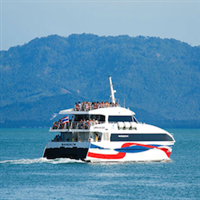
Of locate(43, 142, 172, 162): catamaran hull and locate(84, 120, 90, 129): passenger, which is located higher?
locate(84, 120, 90, 129): passenger

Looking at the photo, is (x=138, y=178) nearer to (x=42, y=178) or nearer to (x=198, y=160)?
(x=42, y=178)

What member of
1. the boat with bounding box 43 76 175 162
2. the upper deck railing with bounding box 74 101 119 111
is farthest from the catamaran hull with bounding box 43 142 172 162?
the upper deck railing with bounding box 74 101 119 111

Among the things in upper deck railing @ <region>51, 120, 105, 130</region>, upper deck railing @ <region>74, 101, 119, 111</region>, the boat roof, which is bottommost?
upper deck railing @ <region>51, 120, 105, 130</region>

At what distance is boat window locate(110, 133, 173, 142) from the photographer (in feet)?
198

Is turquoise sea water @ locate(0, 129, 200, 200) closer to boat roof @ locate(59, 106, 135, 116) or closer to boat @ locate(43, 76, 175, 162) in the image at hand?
boat @ locate(43, 76, 175, 162)

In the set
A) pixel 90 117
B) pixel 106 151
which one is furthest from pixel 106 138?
pixel 90 117

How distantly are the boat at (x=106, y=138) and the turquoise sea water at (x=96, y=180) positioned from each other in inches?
29.8

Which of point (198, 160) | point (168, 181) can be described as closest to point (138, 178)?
point (168, 181)

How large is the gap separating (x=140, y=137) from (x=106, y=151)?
3.59 m

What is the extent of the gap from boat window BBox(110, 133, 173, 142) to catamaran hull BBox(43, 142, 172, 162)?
54 centimetres

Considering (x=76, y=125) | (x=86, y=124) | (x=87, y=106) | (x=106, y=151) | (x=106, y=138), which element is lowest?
(x=106, y=151)

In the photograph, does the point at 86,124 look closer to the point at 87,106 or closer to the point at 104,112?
the point at 104,112

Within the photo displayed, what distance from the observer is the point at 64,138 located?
208 feet

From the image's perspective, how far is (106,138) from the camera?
60.4m
